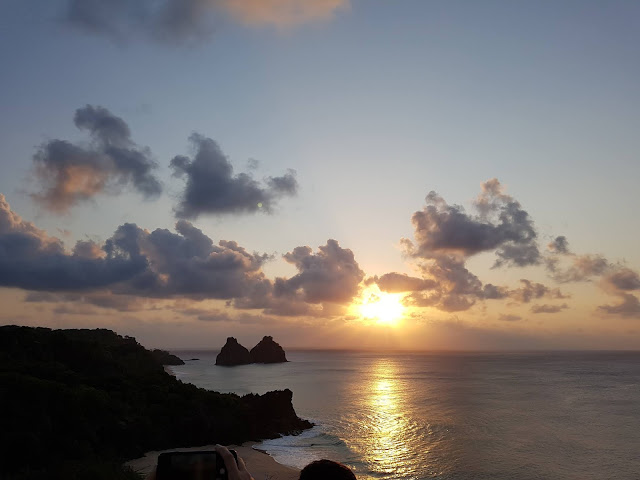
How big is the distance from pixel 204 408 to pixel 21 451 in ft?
62.5

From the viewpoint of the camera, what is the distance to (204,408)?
1871 inches

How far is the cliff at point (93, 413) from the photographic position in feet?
99.7

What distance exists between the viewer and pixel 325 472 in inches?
127

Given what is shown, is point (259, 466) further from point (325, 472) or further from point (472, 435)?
point (325, 472)

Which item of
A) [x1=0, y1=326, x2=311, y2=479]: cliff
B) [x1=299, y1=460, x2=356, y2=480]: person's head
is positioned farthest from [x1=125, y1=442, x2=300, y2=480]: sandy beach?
[x1=299, y1=460, x2=356, y2=480]: person's head

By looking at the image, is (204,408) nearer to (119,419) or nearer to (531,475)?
(119,419)

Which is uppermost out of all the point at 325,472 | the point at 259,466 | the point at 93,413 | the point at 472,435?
the point at 325,472

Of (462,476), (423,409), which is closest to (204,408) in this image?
(462,476)

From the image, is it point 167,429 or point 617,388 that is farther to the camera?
point 617,388

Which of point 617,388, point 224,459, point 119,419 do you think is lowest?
point 617,388

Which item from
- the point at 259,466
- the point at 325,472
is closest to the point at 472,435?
the point at 259,466

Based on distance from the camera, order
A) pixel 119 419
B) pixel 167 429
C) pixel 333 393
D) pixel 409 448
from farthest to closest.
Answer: pixel 333 393 → pixel 409 448 → pixel 167 429 → pixel 119 419

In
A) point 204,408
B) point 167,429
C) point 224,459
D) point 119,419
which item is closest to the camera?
point 224,459

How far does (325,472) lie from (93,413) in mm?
40358
